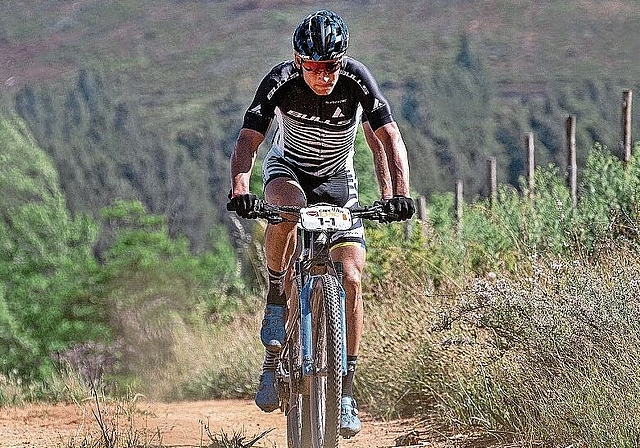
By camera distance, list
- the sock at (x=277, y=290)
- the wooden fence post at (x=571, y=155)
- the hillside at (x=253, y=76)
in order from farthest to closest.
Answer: the hillside at (x=253, y=76), the wooden fence post at (x=571, y=155), the sock at (x=277, y=290)

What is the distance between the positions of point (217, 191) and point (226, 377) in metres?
61.2

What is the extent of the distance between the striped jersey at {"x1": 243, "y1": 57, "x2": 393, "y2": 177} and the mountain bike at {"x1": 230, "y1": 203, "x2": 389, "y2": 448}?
0.53 metres

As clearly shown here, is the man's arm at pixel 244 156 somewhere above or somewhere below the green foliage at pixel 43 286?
above

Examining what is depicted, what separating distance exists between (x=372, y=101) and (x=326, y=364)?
1300 mm

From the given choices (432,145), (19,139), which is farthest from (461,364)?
(432,145)

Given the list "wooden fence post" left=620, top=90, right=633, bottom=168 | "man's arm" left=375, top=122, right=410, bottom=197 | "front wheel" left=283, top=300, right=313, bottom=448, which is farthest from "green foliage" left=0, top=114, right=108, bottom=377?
"man's arm" left=375, top=122, right=410, bottom=197

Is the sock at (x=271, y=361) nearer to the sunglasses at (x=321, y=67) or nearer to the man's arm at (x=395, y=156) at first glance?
the man's arm at (x=395, y=156)

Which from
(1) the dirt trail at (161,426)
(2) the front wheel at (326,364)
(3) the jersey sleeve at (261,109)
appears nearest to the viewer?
(2) the front wheel at (326,364)

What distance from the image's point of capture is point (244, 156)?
5.50 meters

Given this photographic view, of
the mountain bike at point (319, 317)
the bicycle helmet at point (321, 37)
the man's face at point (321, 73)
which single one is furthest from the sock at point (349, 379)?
the bicycle helmet at point (321, 37)

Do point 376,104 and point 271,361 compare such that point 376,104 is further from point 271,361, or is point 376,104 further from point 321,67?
point 271,361

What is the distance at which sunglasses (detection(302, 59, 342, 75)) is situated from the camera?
534 cm

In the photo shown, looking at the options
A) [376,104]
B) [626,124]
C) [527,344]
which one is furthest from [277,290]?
[626,124]

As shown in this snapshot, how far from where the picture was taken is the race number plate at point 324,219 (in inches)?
197
